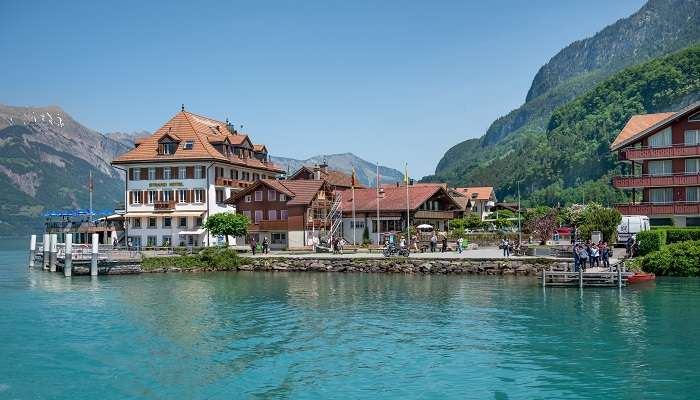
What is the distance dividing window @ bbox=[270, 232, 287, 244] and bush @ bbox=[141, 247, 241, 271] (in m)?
11.7

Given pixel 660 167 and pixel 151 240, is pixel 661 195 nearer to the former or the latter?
pixel 660 167

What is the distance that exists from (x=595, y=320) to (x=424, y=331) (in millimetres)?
8920

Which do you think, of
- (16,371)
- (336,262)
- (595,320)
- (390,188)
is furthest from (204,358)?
(390,188)

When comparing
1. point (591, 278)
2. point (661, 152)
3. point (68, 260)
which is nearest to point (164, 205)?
point (68, 260)

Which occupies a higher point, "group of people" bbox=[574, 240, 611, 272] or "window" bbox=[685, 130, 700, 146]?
"window" bbox=[685, 130, 700, 146]

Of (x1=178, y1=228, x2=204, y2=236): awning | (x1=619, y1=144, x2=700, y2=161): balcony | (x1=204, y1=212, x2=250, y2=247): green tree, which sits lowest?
(x1=178, y1=228, x2=204, y2=236): awning

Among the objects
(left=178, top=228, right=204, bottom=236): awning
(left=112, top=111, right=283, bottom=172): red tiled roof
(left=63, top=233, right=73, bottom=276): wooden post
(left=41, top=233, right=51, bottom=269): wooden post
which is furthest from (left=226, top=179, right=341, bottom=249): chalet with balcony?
(left=63, top=233, right=73, bottom=276): wooden post

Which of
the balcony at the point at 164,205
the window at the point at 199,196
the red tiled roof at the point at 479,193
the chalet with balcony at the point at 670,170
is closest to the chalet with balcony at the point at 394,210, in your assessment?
the window at the point at 199,196

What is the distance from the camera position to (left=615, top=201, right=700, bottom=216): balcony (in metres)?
64.4

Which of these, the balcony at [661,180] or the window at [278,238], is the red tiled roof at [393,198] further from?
the balcony at [661,180]

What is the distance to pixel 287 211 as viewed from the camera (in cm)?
7731

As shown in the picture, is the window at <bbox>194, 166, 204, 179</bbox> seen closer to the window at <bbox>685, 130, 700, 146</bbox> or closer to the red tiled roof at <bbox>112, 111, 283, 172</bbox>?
the red tiled roof at <bbox>112, 111, 283, 172</bbox>

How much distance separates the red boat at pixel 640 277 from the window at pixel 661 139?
23.0 m

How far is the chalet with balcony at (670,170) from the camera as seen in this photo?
6481 centimetres
